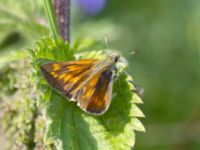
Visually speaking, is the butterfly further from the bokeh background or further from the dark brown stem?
the bokeh background

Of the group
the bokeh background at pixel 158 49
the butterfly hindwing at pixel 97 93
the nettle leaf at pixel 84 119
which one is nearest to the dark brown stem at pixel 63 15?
the nettle leaf at pixel 84 119

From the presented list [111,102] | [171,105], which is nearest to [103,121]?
[111,102]

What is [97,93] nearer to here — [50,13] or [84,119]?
[84,119]

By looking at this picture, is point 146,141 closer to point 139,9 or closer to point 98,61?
point 139,9

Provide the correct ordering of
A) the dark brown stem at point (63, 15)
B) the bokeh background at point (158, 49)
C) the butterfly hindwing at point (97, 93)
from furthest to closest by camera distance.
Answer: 1. the bokeh background at point (158, 49)
2. the dark brown stem at point (63, 15)
3. the butterfly hindwing at point (97, 93)

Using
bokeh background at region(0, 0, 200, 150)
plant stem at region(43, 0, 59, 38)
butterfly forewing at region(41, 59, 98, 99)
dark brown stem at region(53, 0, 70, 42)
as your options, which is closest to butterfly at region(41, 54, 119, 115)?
butterfly forewing at region(41, 59, 98, 99)

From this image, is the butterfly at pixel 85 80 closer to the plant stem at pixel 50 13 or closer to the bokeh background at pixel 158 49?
the plant stem at pixel 50 13

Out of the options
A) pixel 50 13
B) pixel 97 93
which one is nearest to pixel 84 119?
pixel 97 93
